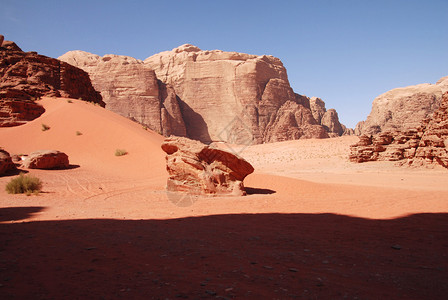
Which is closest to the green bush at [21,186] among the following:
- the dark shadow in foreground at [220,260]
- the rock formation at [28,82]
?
the dark shadow in foreground at [220,260]

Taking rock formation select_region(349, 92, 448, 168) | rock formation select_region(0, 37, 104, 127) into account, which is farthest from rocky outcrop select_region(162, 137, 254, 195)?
rock formation select_region(0, 37, 104, 127)

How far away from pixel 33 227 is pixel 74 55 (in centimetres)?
6539

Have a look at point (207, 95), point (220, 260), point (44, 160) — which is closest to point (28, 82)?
point (44, 160)

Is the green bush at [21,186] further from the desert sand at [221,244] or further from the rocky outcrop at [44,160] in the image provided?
the rocky outcrop at [44,160]

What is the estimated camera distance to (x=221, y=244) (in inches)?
164

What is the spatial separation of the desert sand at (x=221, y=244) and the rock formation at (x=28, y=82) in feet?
37.0

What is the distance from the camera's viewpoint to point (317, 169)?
22234mm

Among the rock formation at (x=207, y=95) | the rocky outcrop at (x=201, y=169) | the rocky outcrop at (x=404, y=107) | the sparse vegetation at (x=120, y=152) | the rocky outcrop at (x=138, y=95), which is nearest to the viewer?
the rocky outcrop at (x=201, y=169)

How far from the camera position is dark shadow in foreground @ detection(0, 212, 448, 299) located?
261 cm

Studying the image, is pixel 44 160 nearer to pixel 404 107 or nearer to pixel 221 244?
pixel 221 244

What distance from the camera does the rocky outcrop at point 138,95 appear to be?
159 ft

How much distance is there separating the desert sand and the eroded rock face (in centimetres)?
4168

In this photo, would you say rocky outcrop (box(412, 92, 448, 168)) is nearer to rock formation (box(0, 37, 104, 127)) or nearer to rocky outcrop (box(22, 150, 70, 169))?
rocky outcrop (box(22, 150, 70, 169))

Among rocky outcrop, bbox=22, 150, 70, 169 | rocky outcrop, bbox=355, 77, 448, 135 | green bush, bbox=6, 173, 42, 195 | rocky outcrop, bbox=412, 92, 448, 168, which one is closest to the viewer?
green bush, bbox=6, 173, 42, 195
